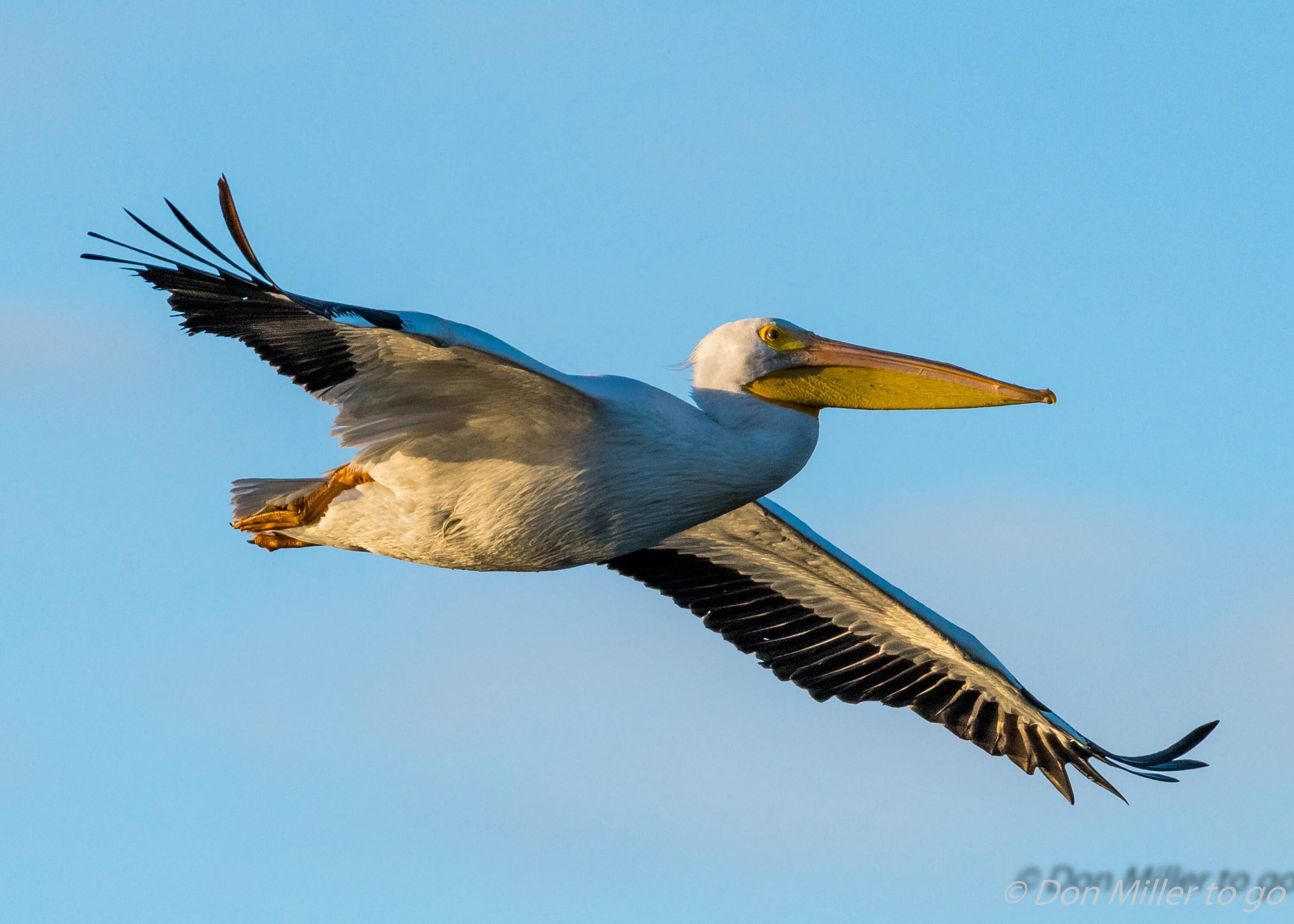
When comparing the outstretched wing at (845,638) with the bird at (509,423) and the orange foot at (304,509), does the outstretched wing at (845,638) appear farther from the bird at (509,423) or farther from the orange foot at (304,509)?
the orange foot at (304,509)

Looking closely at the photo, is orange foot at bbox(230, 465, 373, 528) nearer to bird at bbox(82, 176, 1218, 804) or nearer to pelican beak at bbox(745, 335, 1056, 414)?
bird at bbox(82, 176, 1218, 804)

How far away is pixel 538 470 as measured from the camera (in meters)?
8.65

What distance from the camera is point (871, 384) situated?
9.36 m

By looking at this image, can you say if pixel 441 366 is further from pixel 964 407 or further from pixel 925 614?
pixel 925 614

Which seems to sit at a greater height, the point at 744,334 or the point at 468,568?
the point at 744,334

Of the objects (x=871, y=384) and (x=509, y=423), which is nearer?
(x=509, y=423)

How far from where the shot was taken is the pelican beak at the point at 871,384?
358 inches

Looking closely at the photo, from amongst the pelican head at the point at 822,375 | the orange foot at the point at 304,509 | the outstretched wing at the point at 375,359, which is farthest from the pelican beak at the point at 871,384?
the orange foot at the point at 304,509

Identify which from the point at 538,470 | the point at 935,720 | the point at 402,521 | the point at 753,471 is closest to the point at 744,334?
the point at 753,471

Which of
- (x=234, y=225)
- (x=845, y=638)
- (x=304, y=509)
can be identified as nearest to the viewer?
(x=234, y=225)

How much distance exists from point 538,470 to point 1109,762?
4505 millimetres

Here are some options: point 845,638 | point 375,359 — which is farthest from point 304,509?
point 845,638

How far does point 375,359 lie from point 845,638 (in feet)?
15.1

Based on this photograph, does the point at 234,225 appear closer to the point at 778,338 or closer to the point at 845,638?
the point at 778,338
